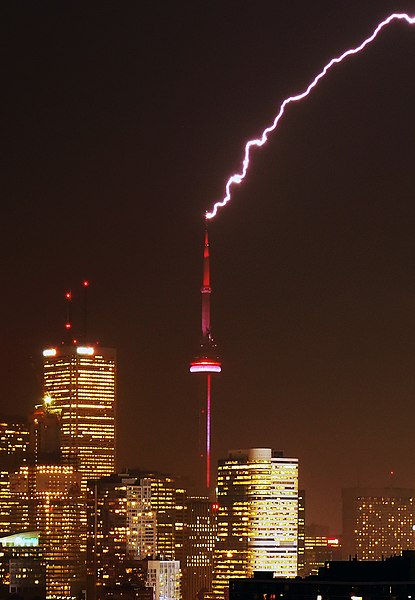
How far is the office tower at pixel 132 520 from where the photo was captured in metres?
120

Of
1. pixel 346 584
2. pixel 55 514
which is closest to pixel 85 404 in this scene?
pixel 55 514

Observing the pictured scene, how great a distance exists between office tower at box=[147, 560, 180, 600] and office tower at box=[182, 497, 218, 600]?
1.14 metres

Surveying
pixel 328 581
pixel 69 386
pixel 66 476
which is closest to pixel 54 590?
pixel 66 476

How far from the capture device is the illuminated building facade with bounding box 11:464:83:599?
116938mm

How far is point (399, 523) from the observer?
124438 mm

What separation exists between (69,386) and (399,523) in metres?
26.4

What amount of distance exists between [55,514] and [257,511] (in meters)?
13.8

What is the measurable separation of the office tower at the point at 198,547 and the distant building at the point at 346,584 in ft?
222

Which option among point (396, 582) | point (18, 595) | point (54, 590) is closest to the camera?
point (396, 582)

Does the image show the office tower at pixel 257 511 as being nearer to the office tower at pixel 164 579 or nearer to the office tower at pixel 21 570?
the office tower at pixel 164 579

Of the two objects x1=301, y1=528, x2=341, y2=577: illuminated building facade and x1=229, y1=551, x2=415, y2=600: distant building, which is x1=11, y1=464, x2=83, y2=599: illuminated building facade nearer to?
x1=301, y1=528, x2=341, y2=577: illuminated building facade

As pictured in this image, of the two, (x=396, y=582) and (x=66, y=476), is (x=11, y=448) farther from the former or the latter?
(x=396, y=582)

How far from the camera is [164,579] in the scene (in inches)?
4464

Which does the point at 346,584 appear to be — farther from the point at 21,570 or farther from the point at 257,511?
the point at 257,511
